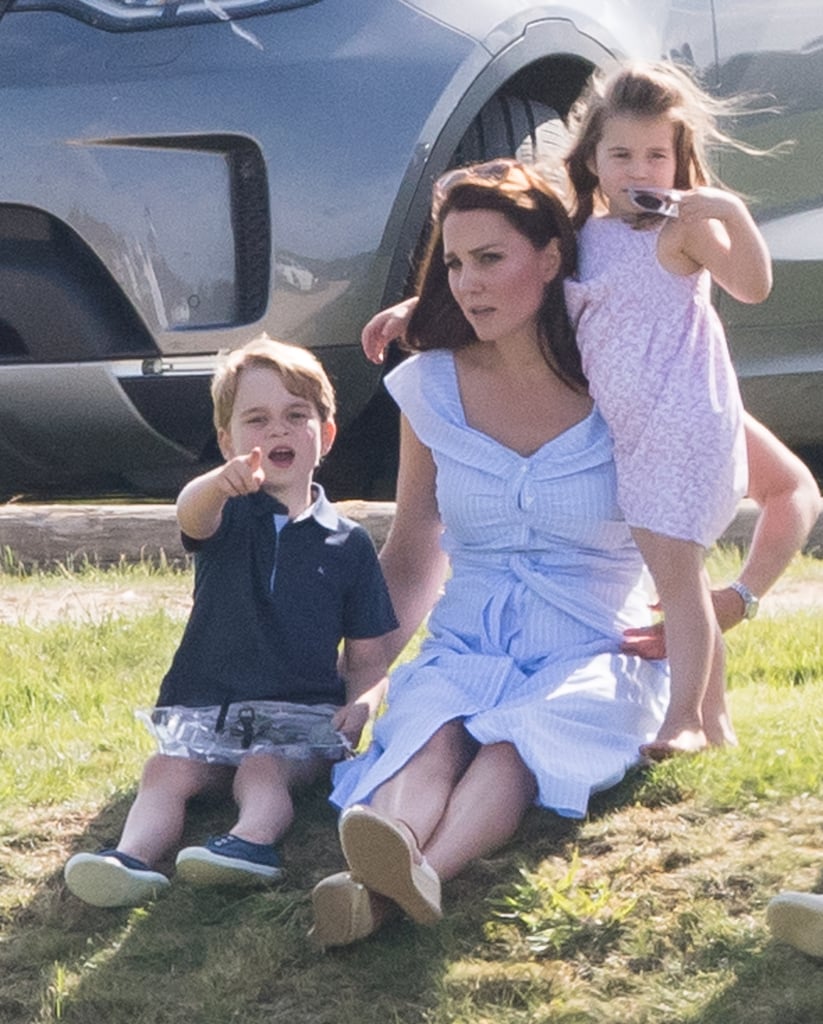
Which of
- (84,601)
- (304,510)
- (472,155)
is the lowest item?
(84,601)

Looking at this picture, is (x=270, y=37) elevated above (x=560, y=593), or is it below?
above

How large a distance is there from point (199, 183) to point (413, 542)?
131 centimetres

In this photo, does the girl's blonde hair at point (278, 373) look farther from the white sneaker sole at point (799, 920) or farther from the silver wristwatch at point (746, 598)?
the white sneaker sole at point (799, 920)

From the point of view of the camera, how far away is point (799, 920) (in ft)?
9.55

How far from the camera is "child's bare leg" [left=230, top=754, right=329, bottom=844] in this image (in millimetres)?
3465

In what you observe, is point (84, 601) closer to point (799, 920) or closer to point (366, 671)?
point (366, 671)

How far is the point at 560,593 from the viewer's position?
12.1ft

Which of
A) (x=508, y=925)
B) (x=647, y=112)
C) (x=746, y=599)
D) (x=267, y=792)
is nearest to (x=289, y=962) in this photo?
(x=508, y=925)

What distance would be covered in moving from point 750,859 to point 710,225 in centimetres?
100

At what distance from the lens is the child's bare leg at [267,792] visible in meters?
3.46

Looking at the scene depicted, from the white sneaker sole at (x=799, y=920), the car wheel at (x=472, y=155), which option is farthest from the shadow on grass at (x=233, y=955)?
the car wheel at (x=472, y=155)

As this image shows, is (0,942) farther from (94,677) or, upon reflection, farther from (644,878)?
(94,677)

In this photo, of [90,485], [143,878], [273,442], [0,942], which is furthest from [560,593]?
[90,485]

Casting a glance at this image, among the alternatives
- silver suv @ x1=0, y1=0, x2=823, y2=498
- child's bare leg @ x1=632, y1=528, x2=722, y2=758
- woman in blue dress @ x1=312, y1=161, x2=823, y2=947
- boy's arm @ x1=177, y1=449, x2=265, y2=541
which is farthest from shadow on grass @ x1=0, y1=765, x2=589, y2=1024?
silver suv @ x1=0, y1=0, x2=823, y2=498
